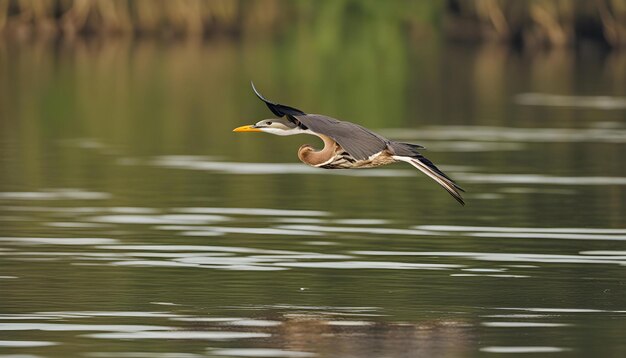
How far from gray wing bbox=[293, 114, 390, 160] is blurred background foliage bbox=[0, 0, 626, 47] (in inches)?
A: 2294

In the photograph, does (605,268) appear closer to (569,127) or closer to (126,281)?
(126,281)

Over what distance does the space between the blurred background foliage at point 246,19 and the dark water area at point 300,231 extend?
26340 millimetres

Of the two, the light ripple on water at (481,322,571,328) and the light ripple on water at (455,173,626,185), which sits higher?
the light ripple on water at (481,322,571,328)

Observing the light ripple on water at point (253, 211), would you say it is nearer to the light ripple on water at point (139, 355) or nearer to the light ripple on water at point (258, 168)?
the light ripple on water at point (258, 168)

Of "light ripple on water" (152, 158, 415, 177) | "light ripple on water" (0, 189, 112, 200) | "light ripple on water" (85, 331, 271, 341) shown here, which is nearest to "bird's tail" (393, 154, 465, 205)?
"light ripple on water" (85, 331, 271, 341)

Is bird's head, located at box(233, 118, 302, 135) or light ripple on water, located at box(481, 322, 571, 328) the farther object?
bird's head, located at box(233, 118, 302, 135)

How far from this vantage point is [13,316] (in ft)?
50.0

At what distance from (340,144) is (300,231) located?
6355 millimetres

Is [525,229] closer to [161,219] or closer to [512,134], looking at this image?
[161,219]

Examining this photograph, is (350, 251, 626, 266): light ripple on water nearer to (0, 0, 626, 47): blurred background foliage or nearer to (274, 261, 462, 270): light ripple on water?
(274, 261, 462, 270): light ripple on water

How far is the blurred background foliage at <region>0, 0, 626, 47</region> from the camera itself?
75.6 m

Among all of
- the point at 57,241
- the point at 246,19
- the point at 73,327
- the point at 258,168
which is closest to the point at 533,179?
the point at 258,168

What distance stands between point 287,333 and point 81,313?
1.72 m

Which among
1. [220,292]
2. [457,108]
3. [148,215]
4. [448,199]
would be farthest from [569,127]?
[220,292]
